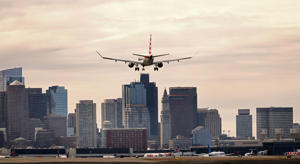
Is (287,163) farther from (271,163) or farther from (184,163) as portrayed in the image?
(184,163)

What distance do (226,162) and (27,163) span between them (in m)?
49.1

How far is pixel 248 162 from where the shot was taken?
627 ft

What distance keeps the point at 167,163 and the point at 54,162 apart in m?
27.7

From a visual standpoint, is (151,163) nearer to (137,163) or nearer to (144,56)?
(137,163)

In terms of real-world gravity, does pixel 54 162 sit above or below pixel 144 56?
below

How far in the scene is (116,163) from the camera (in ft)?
603

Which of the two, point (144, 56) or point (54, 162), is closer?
point (54, 162)

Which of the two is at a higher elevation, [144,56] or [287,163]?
[144,56]

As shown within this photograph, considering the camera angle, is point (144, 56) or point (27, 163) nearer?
point (27, 163)

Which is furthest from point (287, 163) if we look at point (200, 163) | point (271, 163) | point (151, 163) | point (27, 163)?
point (27, 163)

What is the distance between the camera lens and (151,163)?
184750mm

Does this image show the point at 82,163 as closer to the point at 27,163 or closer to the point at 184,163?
the point at 27,163

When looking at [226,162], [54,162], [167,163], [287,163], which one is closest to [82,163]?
[54,162]

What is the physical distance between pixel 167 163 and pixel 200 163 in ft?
27.2
